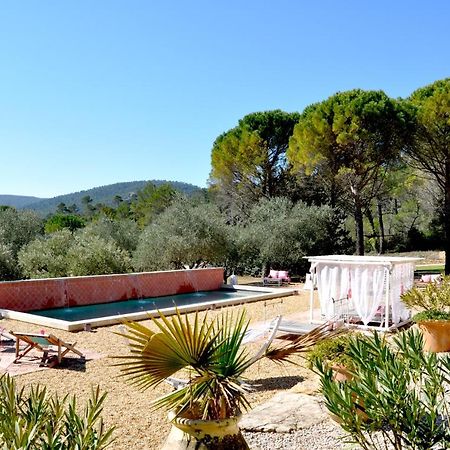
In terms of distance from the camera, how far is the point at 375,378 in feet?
9.43

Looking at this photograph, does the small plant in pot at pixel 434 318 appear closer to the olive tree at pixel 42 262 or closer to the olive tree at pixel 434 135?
the olive tree at pixel 42 262

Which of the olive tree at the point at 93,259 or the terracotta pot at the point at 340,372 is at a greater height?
the olive tree at the point at 93,259

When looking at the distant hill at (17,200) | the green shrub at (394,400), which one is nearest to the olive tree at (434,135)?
the green shrub at (394,400)

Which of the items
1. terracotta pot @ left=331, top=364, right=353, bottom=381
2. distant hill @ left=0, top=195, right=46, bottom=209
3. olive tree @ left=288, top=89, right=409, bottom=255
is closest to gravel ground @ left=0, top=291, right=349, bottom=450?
terracotta pot @ left=331, top=364, right=353, bottom=381

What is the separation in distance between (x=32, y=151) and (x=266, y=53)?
17248 mm

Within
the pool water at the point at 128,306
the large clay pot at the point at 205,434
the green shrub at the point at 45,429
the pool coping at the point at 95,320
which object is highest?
the green shrub at the point at 45,429

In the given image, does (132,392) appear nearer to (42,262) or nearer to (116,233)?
(42,262)

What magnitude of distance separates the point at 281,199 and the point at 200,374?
23.5 metres

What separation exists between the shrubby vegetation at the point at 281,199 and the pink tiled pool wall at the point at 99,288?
180 cm

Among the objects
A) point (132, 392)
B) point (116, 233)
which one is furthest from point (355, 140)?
point (132, 392)

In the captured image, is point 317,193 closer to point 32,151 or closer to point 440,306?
point 32,151

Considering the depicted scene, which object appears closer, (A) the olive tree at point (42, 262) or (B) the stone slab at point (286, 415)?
(B) the stone slab at point (286, 415)

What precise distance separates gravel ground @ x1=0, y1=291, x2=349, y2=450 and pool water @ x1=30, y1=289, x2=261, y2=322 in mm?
4335

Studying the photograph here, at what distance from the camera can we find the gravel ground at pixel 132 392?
5.04m
